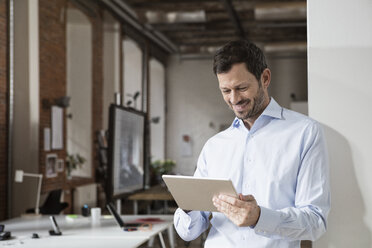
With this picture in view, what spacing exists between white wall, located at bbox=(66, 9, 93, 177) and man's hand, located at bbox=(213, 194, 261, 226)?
6.70m

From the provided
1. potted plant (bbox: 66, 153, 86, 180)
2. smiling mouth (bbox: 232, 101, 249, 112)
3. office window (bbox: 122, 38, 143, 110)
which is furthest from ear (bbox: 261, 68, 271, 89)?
office window (bbox: 122, 38, 143, 110)

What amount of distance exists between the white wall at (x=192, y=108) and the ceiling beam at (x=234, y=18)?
7.61 ft

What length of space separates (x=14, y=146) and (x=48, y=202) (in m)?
1.08

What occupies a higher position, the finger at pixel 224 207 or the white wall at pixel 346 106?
the white wall at pixel 346 106

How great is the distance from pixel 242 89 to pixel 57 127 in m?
5.33

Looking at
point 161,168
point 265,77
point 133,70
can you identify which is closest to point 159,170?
point 161,168

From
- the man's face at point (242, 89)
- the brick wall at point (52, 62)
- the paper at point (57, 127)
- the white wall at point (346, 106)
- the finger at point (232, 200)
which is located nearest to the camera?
the finger at point (232, 200)

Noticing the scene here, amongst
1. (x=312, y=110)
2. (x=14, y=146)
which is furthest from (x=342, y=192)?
(x=14, y=146)

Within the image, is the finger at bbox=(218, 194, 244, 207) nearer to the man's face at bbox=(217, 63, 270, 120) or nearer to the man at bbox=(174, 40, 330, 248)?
the man at bbox=(174, 40, 330, 248)

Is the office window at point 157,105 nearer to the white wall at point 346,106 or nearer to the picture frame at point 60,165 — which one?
the picture frame at point 60,165

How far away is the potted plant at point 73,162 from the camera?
7477mm

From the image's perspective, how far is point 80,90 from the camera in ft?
27.3

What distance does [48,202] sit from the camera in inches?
209

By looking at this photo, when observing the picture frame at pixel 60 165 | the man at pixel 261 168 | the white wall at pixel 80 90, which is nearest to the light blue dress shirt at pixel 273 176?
the man at pixel 261 168
